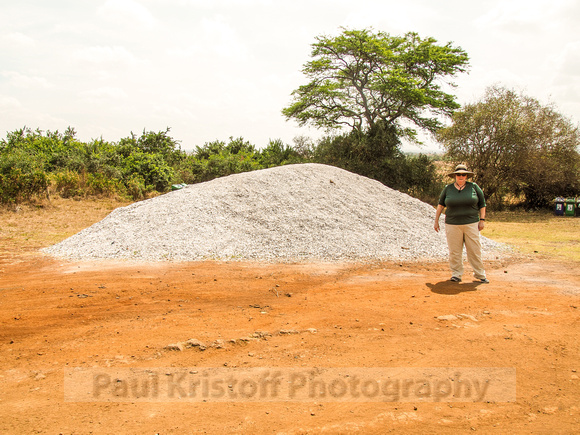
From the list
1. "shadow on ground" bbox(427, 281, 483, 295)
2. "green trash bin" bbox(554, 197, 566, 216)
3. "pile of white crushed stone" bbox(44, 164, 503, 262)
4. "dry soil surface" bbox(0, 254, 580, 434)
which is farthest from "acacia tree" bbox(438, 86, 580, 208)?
"shadow on ground" bbox(427, 281, 483, 295)

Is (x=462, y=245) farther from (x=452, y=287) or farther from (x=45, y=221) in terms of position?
(x=45, y=221)

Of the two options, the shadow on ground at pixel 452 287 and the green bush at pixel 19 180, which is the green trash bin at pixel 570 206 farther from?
the green bush at pixel 19 180

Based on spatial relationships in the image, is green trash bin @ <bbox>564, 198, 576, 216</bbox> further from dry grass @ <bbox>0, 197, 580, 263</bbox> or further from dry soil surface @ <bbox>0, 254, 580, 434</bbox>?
dry soil surface @ <bbox>0, 254, 580, 434</bbox>

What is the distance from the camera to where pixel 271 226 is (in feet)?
24.3

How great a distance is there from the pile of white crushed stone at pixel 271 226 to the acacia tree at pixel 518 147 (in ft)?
21.1

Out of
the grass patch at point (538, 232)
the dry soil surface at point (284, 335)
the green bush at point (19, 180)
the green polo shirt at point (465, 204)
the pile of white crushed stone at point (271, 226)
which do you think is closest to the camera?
the dry soil surface at point (284, 335)

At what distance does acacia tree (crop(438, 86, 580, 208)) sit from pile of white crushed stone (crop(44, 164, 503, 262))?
6.44 meters

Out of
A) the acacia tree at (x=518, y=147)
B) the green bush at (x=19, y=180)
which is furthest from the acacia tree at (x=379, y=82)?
the green bush at (x=19, y=180)

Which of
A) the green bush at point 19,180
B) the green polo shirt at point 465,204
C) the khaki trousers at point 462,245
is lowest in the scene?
the khaki trousers at point 462,245

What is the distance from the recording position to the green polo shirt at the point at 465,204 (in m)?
5.01

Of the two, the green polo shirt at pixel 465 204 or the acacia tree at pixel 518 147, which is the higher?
the acacia tree at pixel 518 147

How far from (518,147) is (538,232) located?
5227mm

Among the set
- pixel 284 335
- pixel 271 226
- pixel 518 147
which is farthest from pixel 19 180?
pixel 518 147

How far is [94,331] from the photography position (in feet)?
11.9
